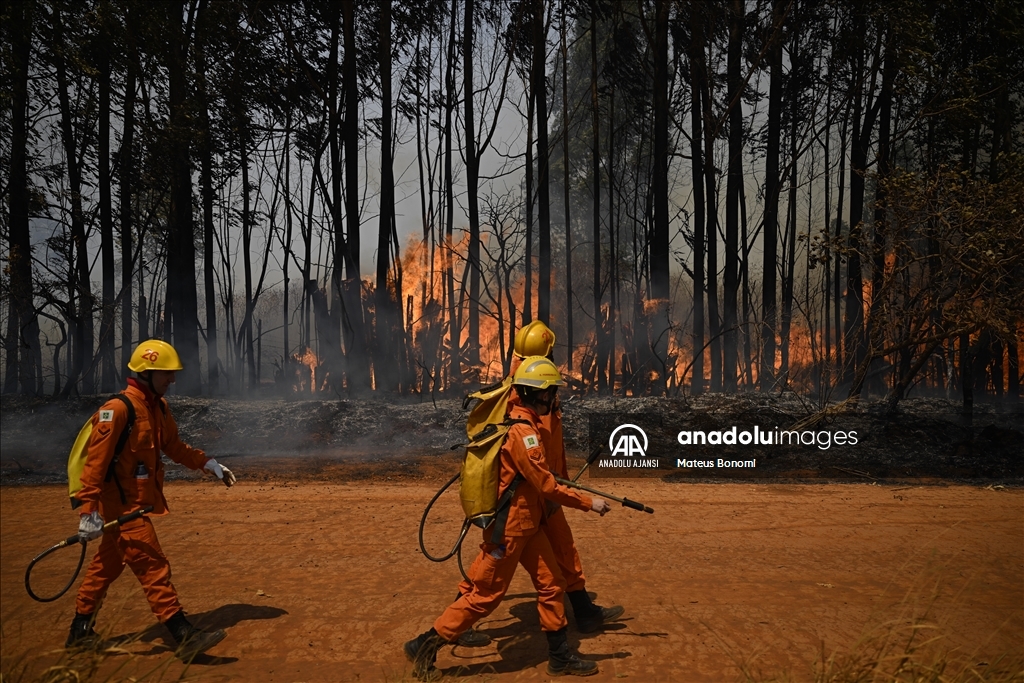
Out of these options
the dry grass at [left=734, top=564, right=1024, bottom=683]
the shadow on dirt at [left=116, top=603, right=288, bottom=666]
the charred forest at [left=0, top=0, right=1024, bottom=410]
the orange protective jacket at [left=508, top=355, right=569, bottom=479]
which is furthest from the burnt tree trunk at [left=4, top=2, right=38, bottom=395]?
the dry grass at [left=734, top=564, right=1024, bottom=683]

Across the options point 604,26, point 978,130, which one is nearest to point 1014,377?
point 978,130

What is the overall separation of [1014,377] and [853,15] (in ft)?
34.1

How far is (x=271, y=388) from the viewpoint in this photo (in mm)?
24781

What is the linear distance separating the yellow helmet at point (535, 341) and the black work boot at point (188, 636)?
2895 mm

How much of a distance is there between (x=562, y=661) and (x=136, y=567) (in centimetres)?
257

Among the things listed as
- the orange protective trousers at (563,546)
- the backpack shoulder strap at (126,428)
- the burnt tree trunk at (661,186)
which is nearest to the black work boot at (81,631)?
the backpack shoulder strap at (126,428)

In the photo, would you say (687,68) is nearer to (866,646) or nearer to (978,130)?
(978,130)

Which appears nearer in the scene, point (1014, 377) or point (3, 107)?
Answer: point (3, 107)

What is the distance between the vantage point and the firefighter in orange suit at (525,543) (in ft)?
→ 13.8

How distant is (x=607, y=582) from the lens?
20.0 feet

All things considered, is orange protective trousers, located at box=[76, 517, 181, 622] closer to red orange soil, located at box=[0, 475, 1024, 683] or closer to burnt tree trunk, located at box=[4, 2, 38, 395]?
red orange soil, located at box=[0, 475, 1024, 683]

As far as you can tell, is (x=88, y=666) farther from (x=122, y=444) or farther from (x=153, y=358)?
(x=153, y=358)

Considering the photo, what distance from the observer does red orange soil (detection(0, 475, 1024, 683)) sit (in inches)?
187

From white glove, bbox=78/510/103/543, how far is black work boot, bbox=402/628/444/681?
1912mm
